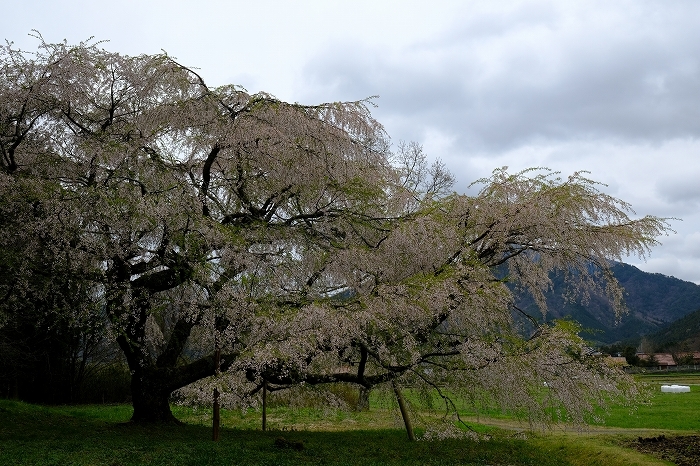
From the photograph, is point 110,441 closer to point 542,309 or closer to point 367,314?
point 367,314

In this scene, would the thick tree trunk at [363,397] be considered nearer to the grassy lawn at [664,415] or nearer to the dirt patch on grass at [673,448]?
the dirt patch on grass at [673,448]

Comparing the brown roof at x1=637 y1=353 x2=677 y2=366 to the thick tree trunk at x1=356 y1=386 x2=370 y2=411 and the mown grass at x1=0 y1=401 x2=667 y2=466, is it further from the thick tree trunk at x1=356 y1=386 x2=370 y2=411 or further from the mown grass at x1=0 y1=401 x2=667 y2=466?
the mown grass at x1=0 y1=401 x2=667 y2=466

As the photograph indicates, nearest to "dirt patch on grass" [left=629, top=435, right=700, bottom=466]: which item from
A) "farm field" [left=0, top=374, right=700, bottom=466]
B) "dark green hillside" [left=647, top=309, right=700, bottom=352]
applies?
"farm field" [left=0, top=374, right=700, bottom=466]

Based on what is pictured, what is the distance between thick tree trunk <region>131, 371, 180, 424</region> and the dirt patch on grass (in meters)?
9.61

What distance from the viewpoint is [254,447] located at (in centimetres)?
999

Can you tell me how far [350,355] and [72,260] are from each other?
525 centimetres

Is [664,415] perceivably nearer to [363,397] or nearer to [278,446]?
[363,397]

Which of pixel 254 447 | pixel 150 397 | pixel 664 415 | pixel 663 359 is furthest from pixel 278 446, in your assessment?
pixel 663 359

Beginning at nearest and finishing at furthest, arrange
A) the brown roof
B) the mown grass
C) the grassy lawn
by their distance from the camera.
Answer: the mown grass, the grassy lawn, the brown roof

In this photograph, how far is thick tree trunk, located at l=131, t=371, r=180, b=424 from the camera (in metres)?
11.9

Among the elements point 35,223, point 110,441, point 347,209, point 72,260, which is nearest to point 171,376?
point 110,441

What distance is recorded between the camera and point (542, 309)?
12.9 m

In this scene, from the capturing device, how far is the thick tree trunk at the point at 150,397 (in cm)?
1193

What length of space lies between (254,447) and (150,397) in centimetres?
324
